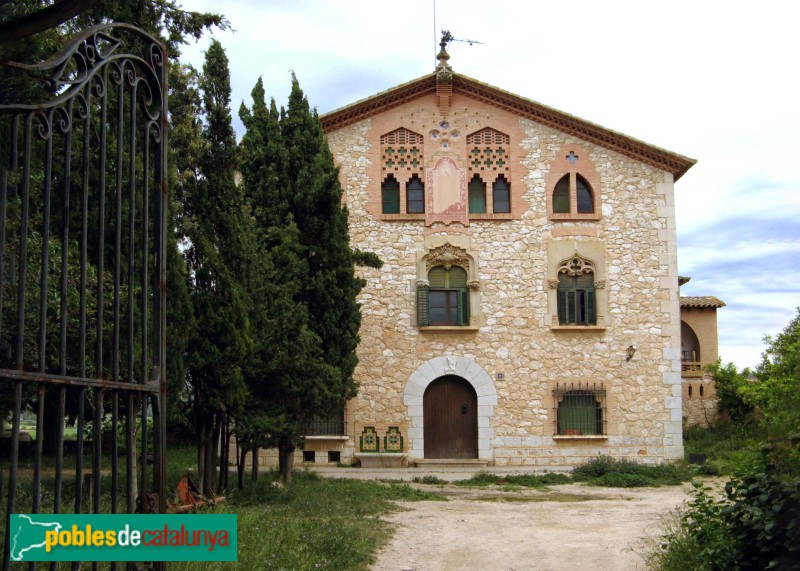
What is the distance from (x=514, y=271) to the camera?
19.5 metres

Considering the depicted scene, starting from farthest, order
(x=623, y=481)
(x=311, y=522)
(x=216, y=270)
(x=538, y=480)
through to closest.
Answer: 1. (x=538, y=480)
2. (x=623, y=481)
3. (x=216, y=270)
4. (x=311, y=522)

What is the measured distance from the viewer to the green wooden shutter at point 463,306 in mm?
19438

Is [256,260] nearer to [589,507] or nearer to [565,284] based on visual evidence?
[589,507]

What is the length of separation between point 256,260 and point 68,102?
7.94m

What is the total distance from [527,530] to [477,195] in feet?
35.0

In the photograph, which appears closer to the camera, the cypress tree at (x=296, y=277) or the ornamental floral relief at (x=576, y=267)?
the cypress tree at (x=296, y=277)

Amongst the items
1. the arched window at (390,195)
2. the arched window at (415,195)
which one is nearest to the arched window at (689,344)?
the arched window at (415,195)

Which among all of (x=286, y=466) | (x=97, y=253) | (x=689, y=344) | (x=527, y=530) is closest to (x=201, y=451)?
(x=286, y=466)

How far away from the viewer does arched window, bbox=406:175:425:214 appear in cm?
1986

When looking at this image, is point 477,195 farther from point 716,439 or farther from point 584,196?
point 716,439

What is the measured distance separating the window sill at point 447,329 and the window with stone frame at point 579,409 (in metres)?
2.49

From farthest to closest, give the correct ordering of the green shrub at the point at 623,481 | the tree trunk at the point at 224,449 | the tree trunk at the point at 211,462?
the green shrub at the point at 623,481
the tree trunk at the point at 224,449
the tree trunk at the point at 211,462

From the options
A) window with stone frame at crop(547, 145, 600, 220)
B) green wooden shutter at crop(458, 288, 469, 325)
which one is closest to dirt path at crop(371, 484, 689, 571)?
green wooden shutter at crop(458, 288, 469, 325)

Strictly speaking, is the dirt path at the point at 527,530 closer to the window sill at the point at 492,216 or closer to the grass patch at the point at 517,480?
the grass patch at the point at 517,480
